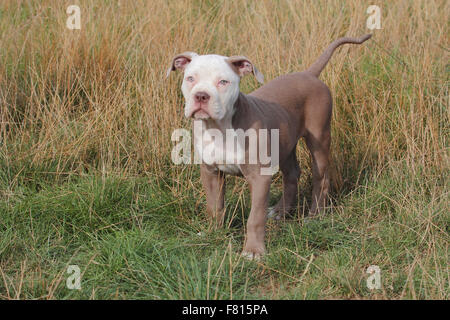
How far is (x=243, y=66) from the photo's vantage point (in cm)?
356

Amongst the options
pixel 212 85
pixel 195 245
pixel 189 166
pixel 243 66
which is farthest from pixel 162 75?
pixel 195 245

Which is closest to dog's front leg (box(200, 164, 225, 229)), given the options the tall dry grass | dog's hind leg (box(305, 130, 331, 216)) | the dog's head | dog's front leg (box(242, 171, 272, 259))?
dog's front leg (box(242, 171, 272, 259))

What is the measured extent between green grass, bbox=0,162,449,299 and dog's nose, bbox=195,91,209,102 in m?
0.82

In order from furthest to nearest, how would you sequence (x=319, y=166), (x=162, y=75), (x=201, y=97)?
(x=162, y=75) < (x=319, y=166) < (x=201, y=97)

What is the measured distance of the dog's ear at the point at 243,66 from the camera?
3474 millimetres

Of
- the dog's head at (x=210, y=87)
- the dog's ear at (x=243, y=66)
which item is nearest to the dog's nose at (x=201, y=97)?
the dog's head at (x=210, y=87)

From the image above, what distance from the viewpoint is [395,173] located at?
13.6ft

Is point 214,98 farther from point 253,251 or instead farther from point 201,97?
point 253,251

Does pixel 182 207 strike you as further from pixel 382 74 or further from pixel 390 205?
pixel 382 74

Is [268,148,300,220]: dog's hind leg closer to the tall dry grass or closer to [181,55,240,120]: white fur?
the tall dry grass

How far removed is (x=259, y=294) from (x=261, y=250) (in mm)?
445

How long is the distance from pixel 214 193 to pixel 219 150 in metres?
0.36

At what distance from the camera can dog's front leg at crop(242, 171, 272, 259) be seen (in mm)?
3514

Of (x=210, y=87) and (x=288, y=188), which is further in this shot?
(x=288, y=188)
